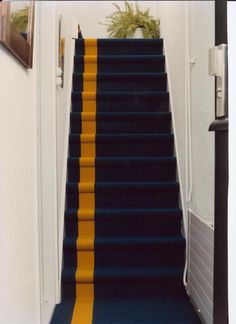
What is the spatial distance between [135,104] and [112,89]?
1.11ft

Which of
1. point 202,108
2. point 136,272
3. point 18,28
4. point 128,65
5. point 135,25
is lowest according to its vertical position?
point 136,272

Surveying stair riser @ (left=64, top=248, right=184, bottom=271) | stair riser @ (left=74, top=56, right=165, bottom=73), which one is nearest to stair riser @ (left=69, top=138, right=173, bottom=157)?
stair riser @ (left=64, top=248, right=184, bottom=271)

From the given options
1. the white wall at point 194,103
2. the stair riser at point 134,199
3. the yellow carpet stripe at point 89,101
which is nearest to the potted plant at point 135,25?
the white wall at point 194,103

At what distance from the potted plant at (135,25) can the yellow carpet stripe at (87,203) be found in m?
0.82

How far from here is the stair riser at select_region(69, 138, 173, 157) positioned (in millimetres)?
3352

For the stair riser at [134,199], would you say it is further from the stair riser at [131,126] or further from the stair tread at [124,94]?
the stair tread at [124,94]

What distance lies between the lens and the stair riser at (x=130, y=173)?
126 inches

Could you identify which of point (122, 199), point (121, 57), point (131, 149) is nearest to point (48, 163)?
point (122, 199)

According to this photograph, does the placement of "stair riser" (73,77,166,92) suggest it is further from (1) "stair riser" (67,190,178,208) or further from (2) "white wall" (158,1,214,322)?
(1) "stair riser" (67,190,178,208)

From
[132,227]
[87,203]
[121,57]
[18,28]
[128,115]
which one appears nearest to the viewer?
[18,28]

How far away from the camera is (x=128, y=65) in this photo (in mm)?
4047

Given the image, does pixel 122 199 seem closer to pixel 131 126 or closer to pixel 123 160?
pixel 123 160

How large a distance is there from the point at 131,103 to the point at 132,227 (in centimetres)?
129
